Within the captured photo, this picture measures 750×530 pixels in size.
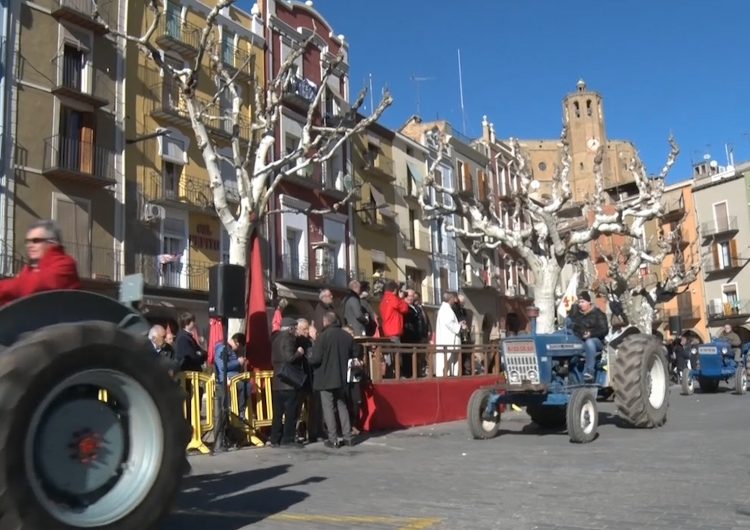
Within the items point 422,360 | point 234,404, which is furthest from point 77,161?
point 234,404

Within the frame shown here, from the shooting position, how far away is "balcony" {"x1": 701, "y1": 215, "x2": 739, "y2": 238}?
187 ft

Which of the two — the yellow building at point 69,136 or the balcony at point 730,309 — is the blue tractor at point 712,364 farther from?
the balcony at point 730,309

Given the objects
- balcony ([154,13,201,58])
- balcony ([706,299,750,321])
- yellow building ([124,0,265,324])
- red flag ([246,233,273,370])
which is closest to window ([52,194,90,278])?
yellow building ([124,0,265,324])

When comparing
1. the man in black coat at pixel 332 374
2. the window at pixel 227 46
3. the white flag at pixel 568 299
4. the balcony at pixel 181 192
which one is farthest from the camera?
the window at pixel 227 46

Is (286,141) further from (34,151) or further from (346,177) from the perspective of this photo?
(34,151)

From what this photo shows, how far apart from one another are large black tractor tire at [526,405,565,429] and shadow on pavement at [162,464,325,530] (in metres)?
5.36

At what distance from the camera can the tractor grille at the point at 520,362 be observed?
38.2 feet

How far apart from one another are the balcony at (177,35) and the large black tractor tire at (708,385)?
2039 cm

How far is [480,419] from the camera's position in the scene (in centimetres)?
1156

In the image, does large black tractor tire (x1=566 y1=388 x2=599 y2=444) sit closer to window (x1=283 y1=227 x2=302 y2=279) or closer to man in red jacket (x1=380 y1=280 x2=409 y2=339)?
man in red jacket (x1=380 y1=280 x2=409 y2=339)

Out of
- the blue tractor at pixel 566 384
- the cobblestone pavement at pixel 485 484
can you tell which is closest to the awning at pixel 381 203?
the blue tractor at pixel 566 384

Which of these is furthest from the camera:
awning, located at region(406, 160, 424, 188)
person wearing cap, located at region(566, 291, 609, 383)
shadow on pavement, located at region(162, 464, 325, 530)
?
awning, located at region(406, 160, 424, 188)

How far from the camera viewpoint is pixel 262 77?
33.8 m

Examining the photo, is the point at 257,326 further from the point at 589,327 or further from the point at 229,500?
the point at 229,500
